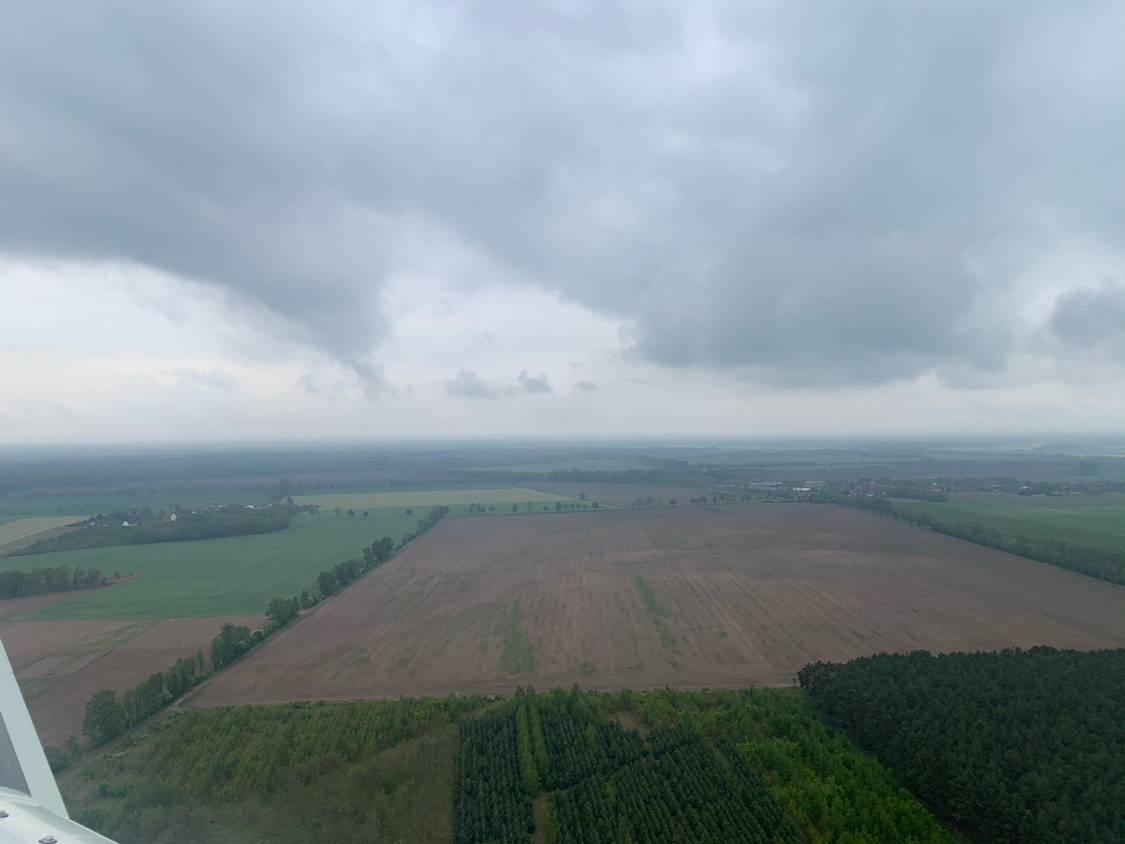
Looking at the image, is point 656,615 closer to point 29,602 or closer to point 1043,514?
point 29,602

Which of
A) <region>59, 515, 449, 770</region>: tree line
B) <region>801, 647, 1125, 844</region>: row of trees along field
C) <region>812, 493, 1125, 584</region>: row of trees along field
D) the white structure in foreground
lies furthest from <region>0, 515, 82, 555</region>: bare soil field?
<region>812, 493, 1125, 584</region>: row of trees along field

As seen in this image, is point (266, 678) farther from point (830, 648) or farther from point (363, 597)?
point (830, 648)

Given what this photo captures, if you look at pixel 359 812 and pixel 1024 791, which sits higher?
pixel 1024 791

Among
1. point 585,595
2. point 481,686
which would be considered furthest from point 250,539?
point 481,686

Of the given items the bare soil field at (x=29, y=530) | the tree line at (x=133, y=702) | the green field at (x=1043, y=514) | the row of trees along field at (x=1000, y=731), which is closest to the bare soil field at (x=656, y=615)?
the tree line at (x=133, y=702)

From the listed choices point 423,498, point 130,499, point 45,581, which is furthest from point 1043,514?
point 130,499

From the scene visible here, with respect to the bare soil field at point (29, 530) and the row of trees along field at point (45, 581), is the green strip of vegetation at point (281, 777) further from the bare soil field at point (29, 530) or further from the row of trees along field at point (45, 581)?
the bare soil field at point (29, 530)
